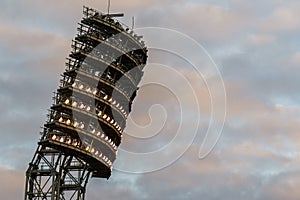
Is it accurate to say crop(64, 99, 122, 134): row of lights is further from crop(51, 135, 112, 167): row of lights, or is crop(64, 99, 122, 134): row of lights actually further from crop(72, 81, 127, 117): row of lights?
crop(51, 135, 112, 167): row of lights

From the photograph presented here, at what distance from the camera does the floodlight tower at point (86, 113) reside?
18725 cm

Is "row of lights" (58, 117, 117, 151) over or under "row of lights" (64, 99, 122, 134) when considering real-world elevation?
under

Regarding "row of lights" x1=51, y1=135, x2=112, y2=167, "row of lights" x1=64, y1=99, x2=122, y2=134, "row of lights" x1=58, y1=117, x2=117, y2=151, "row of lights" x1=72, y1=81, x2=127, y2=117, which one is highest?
"row of lights" x1=72, y1=81, x2=127, y2=117

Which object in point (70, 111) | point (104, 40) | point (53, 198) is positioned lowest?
point (53, 198)

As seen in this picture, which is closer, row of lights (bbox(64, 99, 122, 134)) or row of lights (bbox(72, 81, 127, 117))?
row of lights (bbox(64, 99, 122, 134))

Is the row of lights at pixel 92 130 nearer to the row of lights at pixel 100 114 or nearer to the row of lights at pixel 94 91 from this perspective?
the row of lights at pixel 100 114

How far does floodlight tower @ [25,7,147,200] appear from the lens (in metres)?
187

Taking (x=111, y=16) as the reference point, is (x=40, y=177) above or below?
below

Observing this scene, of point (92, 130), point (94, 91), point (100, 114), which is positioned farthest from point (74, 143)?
point (94, 91)

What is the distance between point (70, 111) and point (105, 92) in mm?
10475

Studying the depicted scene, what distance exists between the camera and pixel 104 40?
19638 cm

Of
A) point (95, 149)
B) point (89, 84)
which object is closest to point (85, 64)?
point (89, 84)

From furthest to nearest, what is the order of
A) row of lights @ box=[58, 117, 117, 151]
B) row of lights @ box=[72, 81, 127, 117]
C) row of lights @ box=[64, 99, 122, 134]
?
1. row of lights @ box=[72, 81, 127, 117]
2. row of lights @ box=[64, 99, 122, 134]
3. row of lights @ box=[58, 117, 117, 151]

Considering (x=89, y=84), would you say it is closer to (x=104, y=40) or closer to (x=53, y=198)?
(x=104, y=40)
